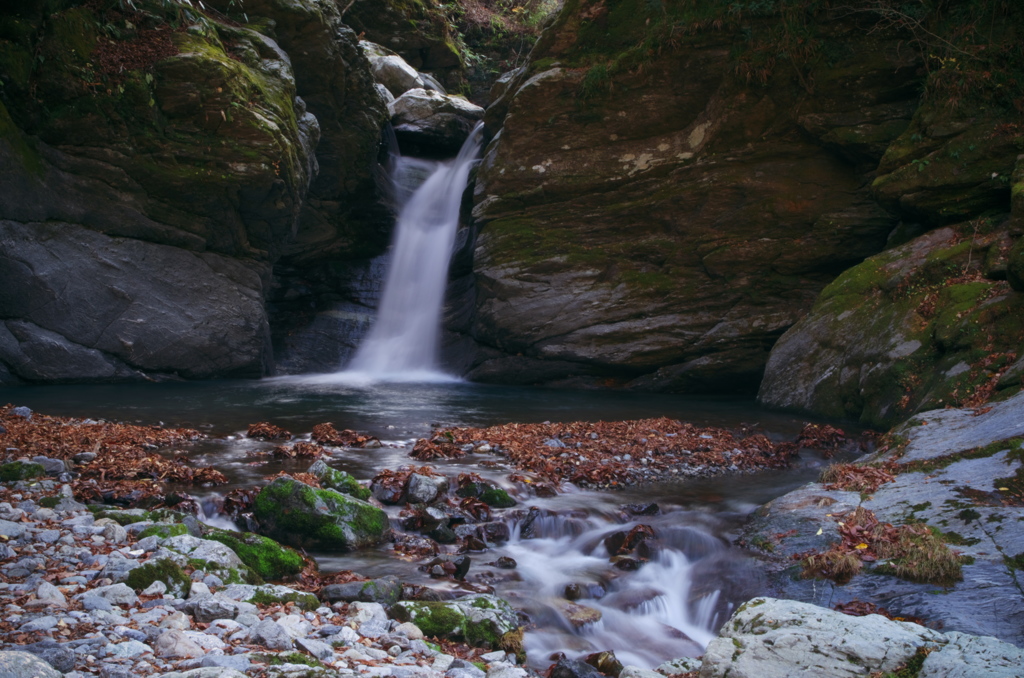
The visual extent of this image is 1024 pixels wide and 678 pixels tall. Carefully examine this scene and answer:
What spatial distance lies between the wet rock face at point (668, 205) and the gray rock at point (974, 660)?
13.7 meters

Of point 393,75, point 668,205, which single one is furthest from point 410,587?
point 393,75

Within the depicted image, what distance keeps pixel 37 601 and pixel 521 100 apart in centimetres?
1644

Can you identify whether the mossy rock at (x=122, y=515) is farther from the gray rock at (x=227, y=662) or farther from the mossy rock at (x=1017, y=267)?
the mossy rock at (x=1017, y=267)

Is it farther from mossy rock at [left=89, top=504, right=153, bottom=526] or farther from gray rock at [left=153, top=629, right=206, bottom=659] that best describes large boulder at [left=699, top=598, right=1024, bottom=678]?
mossy rock at [left=89, top=504, right=153, bottom=526]

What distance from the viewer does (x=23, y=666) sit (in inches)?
104

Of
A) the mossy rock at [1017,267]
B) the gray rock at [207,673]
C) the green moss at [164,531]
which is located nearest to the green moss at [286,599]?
the green moss at [164,531]

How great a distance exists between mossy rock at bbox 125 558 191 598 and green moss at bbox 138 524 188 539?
0.59 meters

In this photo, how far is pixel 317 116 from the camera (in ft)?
62.7

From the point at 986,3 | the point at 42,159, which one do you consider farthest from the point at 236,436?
the point at 986,3

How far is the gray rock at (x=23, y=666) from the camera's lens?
2600mm

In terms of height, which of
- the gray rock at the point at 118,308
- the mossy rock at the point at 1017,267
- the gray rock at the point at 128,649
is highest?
the mossy rock at the point at 1017,267

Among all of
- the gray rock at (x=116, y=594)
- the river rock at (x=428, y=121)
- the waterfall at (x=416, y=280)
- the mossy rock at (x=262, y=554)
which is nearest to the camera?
the gray rock at (x=116, y=594)

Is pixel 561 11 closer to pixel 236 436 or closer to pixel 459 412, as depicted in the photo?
pixel 459 412

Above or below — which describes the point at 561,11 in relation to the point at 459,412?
above
